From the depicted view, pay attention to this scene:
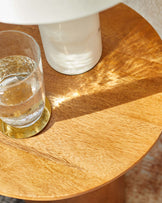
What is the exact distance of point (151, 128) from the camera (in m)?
0.53

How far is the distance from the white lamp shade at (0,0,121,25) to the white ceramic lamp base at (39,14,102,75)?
0.15m

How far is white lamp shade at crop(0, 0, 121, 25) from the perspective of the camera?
340 millimetres

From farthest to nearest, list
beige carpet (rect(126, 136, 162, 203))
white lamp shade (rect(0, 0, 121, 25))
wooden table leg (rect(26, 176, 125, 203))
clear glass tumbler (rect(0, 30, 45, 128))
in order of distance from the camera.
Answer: beige carpet (rect(126, 136, 162, 203)) → wooden table leg (rect(26, 176, 125, 203)) → clear glass tumbler (rect(0, 30, 45, 128)) → white lamp shade (rect(0, 0, 121, 25))

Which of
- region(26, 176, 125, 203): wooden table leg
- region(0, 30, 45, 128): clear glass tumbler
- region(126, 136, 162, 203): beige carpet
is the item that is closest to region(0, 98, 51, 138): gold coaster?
region(0, 30, 45, 128): clear glass tumbler

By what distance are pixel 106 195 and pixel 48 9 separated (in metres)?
0.50

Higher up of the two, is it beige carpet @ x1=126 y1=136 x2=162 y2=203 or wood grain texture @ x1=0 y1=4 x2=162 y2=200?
wood grain texture @ x1=0 y1=4 x2=162 y2=200

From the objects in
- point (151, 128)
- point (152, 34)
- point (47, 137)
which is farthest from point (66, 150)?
point (152, 34)

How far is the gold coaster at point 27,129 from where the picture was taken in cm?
54

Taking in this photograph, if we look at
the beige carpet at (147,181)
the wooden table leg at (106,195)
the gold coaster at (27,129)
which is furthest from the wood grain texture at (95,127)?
the beige carpet at (147,181)

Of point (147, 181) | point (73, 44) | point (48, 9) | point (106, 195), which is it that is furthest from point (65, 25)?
point (147, 181)

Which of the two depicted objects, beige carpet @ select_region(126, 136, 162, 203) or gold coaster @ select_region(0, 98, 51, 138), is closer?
gold coaster @ select_region(0, 98, 51, 138)

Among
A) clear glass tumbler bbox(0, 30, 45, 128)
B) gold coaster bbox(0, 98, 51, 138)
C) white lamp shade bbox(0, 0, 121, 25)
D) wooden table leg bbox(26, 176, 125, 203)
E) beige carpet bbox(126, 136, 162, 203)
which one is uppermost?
white lamp shade bbox(0, 0, 121, 25)

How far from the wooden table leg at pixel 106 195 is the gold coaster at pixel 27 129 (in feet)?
0.67

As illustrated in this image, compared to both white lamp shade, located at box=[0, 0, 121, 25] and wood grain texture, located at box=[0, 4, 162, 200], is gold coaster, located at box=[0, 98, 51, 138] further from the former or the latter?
white lamp shade, located at box=[0, 0, 121, 25]
